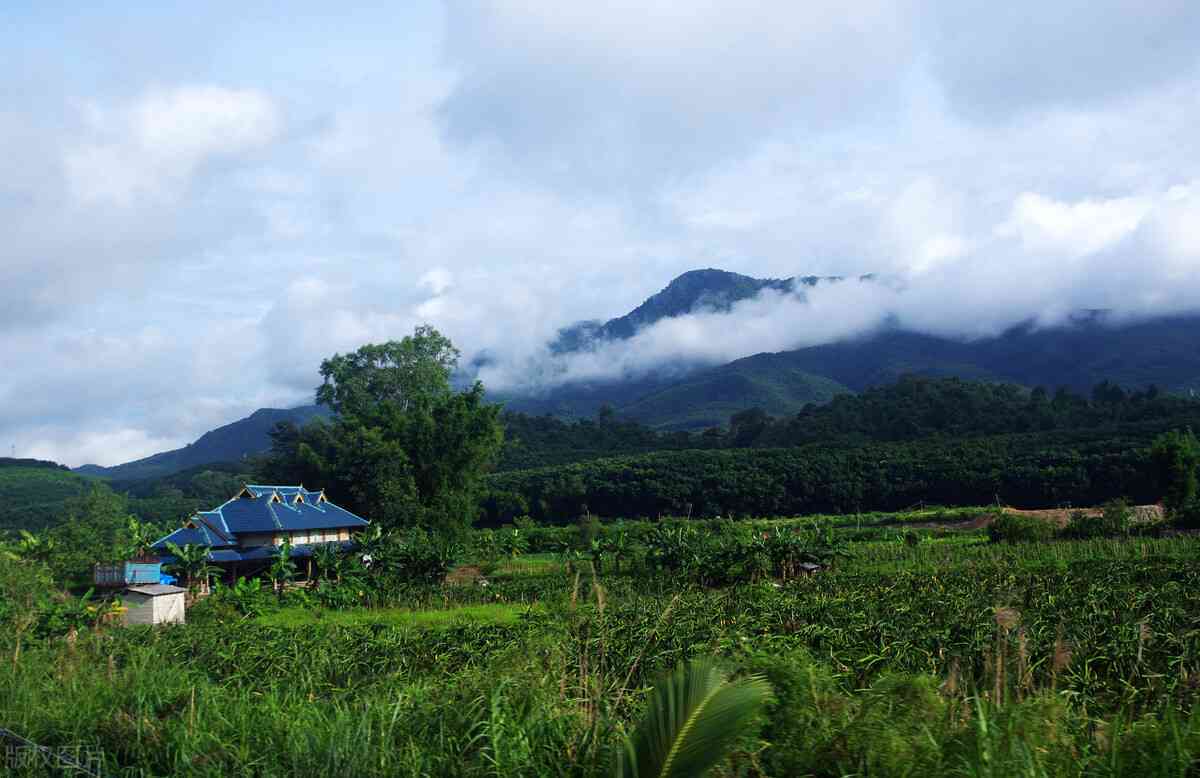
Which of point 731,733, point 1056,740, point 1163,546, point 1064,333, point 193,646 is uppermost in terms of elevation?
point 1064,333

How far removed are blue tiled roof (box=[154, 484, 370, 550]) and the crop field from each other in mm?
9315

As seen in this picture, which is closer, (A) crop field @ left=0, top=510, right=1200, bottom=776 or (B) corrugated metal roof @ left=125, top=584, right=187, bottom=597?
(A) crop field @ left=0, top=510, right=1200, bottom=776

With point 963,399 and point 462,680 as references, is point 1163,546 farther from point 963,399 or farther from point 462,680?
point 963,399

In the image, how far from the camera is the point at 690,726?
3156 mm

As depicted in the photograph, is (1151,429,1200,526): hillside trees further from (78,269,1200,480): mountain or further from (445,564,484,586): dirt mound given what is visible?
(78,269,1200,480): mountain

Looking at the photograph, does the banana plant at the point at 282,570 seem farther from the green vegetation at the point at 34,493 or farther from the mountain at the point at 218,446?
the mountain at the point at 218,446

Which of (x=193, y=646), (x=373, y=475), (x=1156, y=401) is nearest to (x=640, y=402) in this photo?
(x=1156, y=401)

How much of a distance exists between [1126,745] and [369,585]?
69.3ft

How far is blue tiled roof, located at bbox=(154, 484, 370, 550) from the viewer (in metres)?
26.2

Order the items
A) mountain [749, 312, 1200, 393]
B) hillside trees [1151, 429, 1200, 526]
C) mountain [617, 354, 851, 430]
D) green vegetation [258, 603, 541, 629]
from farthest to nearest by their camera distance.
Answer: mountain [749, 312, 1200, 393]
mountain [617, 354, 851, 430]
hillside trees [1151, 429, 1200, 526]
green vegetation [258, 603, 541, 629]

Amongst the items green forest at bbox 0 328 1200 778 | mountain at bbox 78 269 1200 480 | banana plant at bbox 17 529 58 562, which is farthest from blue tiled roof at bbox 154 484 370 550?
mountain at bbox 78 269 1200 480

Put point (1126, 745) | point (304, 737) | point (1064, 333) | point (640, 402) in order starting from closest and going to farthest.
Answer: point (1126, 745), point (304, 737), point (640, 402), point (1064, 333)

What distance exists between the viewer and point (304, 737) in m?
4.71

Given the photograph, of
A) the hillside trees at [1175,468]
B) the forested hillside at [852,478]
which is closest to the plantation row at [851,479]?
the forested hillside at [852,478]
